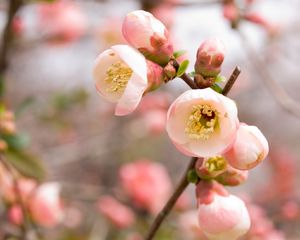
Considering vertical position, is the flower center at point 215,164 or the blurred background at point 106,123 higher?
the flower center at point 215,164

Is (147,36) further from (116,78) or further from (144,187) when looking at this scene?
(144,187)

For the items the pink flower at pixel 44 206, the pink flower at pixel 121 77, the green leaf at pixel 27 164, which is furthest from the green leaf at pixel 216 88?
the pink flower at pixel 44 206

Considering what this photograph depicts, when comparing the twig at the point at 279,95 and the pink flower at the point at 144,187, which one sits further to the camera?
the pink flower at the point at 144,187

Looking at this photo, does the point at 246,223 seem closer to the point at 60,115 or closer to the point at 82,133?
the point at 60,115

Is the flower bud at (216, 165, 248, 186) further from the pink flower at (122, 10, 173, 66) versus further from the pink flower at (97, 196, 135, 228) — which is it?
the pink flower at (97, 196, 135, 228)

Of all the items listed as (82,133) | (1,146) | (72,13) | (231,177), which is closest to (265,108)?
(82,133)

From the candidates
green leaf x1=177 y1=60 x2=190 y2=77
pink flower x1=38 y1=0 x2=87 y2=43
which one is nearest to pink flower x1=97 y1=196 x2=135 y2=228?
pink flower x1=38 y1=0 x2=87 y2=43

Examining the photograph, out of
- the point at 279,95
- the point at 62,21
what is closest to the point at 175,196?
the point at 279,95

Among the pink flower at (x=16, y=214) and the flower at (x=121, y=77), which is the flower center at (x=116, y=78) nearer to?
the flower at (x=121, y=77)
